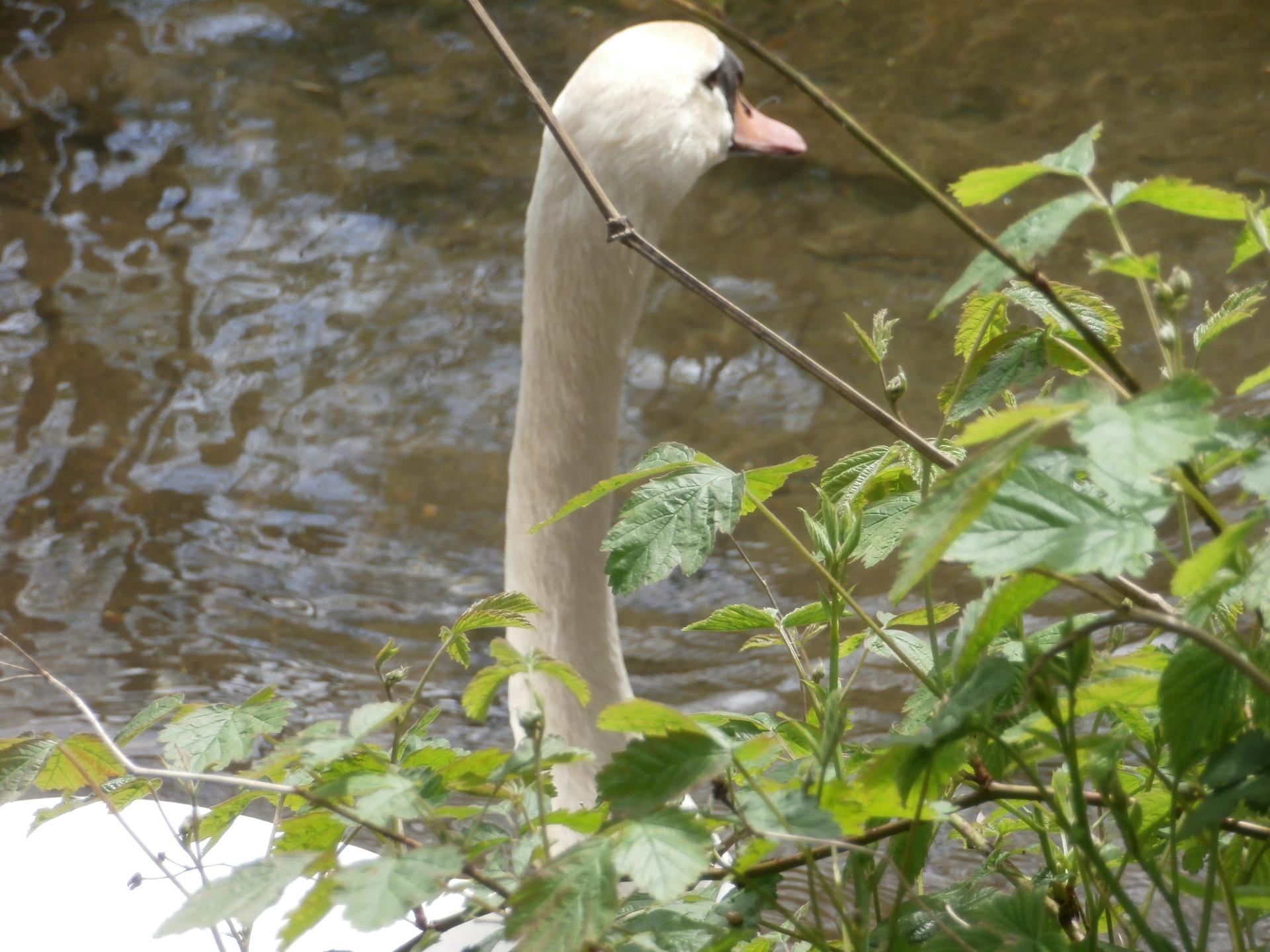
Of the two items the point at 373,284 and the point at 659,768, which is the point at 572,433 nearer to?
the point at 659,768

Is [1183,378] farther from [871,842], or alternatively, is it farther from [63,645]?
[63,645]

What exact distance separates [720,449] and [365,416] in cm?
104

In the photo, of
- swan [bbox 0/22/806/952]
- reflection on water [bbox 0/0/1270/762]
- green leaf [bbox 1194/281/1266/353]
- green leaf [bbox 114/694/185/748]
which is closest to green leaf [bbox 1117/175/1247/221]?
green leaf [bbox 1194/281/1266/353]

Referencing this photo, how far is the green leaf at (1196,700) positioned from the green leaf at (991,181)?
0.24 metres

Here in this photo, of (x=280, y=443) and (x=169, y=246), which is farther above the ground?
(x=169, y=246)

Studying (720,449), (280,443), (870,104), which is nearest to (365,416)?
(280,443)

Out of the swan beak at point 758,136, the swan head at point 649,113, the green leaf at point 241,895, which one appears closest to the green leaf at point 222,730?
the green leaf at point 241,895

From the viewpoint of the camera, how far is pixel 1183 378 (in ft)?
1.69

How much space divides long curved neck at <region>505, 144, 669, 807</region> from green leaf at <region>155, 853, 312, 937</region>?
1075 millimetres

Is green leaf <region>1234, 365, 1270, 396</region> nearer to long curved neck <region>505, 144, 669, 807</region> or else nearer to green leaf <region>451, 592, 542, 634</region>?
green leaf <region>451, 592, 542, 634</region>

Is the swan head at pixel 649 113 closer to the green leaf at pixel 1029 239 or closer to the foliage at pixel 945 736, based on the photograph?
the foliage at pixel 945 736

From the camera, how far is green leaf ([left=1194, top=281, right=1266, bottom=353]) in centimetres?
80

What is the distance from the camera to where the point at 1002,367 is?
796 mm

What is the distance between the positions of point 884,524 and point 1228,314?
0.24 m
